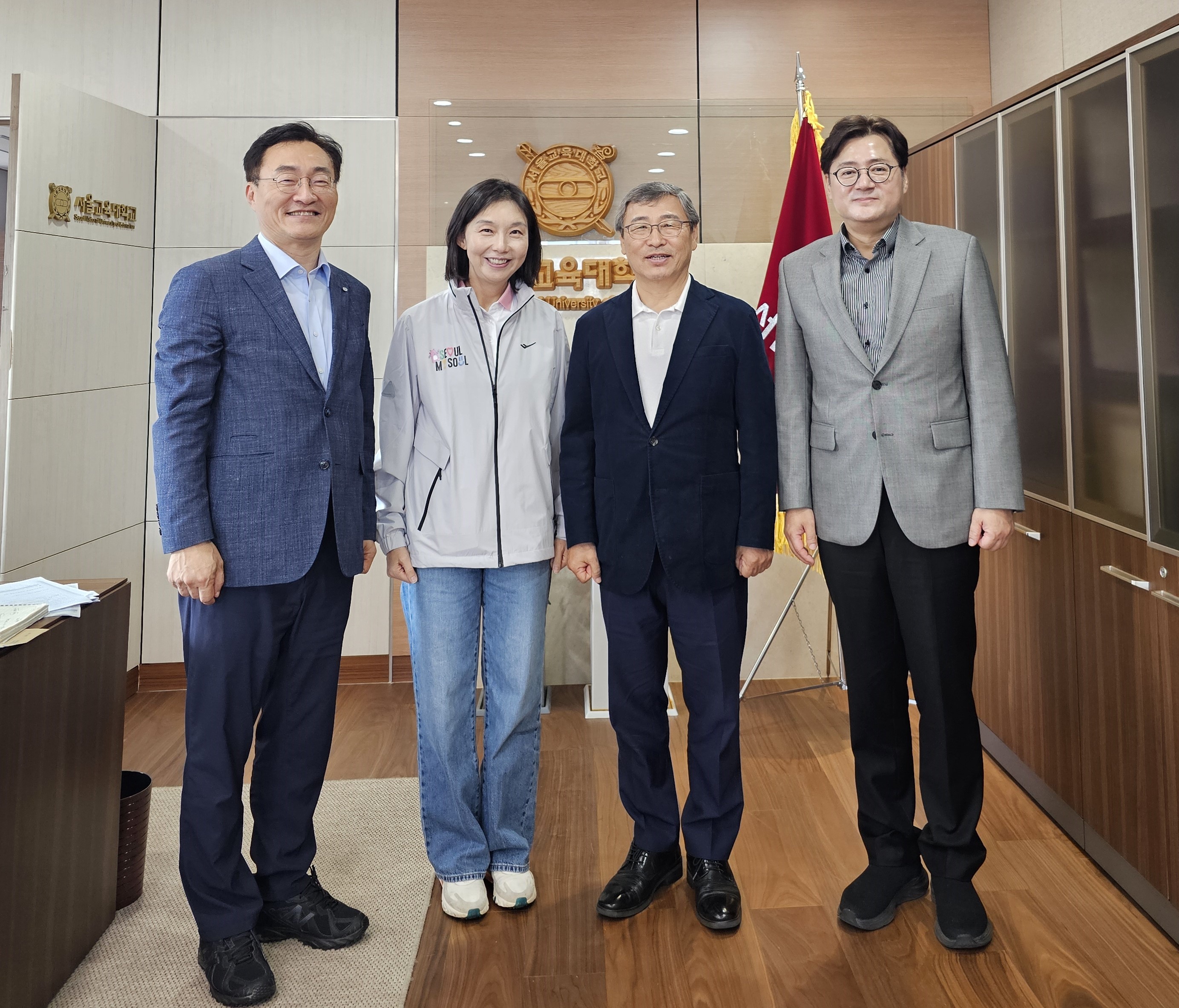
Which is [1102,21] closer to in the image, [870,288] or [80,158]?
[870,288]

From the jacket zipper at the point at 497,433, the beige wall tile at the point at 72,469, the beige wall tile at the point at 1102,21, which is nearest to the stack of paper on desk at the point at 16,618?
the jacket zipper at the point at 497,433

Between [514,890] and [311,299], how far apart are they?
1.45 meters

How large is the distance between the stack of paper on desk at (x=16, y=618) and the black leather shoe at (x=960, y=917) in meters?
1.99

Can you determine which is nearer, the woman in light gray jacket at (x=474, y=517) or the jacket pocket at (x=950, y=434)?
the jacket pocket at (x=950, y=434)

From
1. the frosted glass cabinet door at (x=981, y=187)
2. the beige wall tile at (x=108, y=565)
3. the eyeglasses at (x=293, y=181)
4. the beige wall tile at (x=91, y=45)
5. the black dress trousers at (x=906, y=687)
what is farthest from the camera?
the beige wall tile at (x=91, y=45)

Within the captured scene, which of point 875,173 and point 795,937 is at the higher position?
point 875,173

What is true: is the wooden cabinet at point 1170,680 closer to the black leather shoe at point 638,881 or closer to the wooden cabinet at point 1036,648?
the wooden cabinet at point 1036,648

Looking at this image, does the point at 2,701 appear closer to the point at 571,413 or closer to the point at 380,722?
the point at 571,413

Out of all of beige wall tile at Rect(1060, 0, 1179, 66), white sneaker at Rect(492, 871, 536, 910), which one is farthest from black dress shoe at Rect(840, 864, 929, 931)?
beige wall tile at Rect(1060, 0, 1179, 66)

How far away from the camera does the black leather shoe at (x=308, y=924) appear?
6.64 feet

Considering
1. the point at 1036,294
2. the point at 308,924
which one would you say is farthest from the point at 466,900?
the point at 1036,294

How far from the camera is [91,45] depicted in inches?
153

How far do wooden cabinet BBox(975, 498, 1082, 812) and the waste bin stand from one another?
2433 millimetres

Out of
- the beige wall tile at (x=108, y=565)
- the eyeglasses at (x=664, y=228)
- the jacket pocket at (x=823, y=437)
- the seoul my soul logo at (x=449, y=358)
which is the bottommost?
the beige wall tile at (x=108, y=565)
